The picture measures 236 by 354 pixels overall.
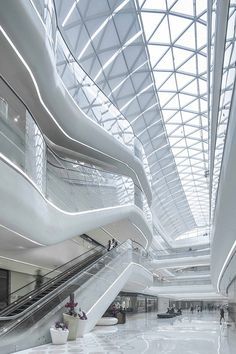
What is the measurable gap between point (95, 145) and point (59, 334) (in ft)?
35.7

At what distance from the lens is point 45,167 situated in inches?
518

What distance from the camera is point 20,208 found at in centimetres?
1050

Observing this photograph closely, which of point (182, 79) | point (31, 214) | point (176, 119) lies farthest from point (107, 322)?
point (176, 119)

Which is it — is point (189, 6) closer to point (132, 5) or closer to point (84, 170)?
point (132, 5)

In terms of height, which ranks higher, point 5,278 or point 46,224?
point 46,224

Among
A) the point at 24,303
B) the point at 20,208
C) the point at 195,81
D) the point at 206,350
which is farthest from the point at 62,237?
the point at 195,81

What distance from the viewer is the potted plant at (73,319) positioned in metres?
13.6

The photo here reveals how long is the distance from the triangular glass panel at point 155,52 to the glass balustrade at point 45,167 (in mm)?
8996

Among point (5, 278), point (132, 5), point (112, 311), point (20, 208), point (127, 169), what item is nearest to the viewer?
point (20, 208)

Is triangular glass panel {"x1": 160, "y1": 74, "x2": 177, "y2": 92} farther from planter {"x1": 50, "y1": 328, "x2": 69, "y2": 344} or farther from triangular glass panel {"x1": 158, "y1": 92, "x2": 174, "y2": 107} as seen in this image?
planter {"x1": 50, "y1": 328, "x2": 69, "y2": 344}

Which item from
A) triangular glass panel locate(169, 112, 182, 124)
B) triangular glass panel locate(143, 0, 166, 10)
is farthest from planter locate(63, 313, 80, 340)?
triangular glass panel locate(169, 112, 182, 124)

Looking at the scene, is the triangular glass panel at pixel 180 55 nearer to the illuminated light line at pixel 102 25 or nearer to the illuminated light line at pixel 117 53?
the illuminated light line at pixel 117 53

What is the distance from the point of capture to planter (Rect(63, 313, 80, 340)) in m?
13.5

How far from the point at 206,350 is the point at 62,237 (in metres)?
6.14
